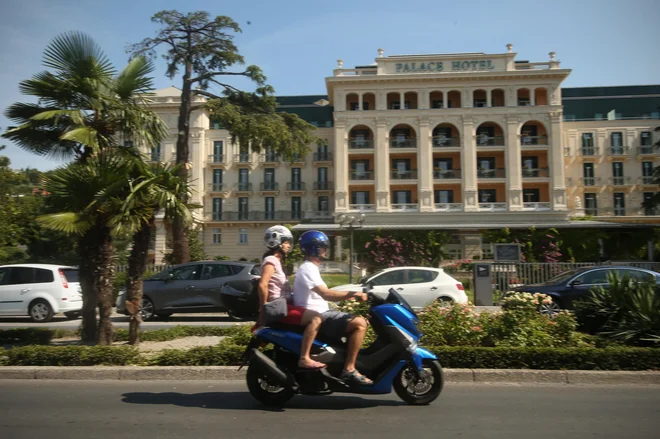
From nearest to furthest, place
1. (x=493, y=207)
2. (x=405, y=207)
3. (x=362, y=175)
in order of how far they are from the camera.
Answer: (x=493, y=207)
(x=405, y=207)
(x=362, y=175)

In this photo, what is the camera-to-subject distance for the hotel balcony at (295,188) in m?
52.4

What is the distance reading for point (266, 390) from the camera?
566 cm

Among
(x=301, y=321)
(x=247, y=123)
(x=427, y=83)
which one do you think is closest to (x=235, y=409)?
(x=301, y=321)

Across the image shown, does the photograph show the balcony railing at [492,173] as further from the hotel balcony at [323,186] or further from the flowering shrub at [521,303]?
the flowering shrub at [521,303]

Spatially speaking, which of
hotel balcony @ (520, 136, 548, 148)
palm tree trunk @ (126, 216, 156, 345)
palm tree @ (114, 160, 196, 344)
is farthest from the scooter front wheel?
hotel balcony @ (520, 136, 548, 148)

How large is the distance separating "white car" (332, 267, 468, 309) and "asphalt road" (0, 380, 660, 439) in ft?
27.2

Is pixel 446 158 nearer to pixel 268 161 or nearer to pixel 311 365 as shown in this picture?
pixel 268 161

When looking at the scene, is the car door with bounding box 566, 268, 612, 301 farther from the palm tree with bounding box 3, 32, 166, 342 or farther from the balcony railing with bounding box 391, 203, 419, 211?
the balcony railing with bounding box 391, 203, 419, 211

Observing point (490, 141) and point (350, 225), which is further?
point (490, 141)

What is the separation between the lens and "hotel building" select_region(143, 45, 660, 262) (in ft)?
149

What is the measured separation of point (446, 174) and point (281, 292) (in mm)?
42799

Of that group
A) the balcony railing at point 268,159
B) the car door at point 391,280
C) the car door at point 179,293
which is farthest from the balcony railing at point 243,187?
the car door at point 391,280

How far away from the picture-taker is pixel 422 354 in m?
5.46

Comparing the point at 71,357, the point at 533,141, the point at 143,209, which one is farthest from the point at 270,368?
the point at 533,141
